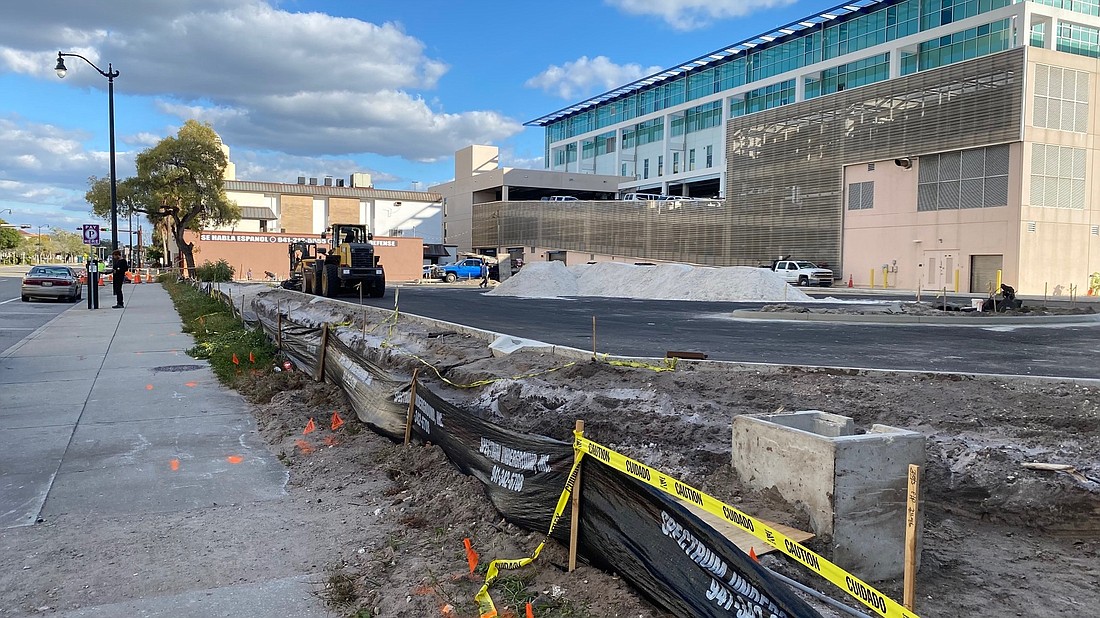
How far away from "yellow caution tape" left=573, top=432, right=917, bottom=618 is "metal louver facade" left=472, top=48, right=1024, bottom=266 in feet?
135

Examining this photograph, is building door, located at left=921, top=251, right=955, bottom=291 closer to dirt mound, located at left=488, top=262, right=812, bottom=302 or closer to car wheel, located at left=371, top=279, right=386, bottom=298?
dirt mound, located at left=488, top=262, right=812, bottom=302

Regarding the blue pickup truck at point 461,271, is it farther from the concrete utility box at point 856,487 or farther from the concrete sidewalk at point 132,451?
the concrete utility box at point 856,487

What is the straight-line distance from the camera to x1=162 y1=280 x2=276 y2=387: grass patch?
40.0 ft

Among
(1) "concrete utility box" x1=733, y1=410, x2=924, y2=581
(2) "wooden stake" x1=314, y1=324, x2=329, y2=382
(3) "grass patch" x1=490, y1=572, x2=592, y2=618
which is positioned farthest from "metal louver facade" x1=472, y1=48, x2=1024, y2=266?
(3) "grass patch" x1=490, y1=572, x2=592, y2=618

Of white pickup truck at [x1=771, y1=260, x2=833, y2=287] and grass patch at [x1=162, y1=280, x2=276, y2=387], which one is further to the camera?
white pickup truck at [x1=771, y1=260, x2=833, y2=287]

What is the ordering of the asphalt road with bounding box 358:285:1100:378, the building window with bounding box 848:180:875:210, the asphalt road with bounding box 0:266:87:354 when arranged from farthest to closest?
the building window with bounding box 848:180:875:210
the asphalt road with bounding box 0:266:87:354
the asphalt road with bounding box 358:285:1100:378

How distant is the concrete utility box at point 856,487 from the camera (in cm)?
424

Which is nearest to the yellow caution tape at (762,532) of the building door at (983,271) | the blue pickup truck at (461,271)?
the building door at (983,271)

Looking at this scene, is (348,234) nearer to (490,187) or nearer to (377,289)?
(377,289)

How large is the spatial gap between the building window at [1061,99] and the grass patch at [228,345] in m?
38.3

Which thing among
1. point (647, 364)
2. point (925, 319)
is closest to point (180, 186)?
point (925, 319)

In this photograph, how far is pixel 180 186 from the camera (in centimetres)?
5947

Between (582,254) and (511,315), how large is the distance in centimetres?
5297

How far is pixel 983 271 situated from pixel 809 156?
45.9 ft
